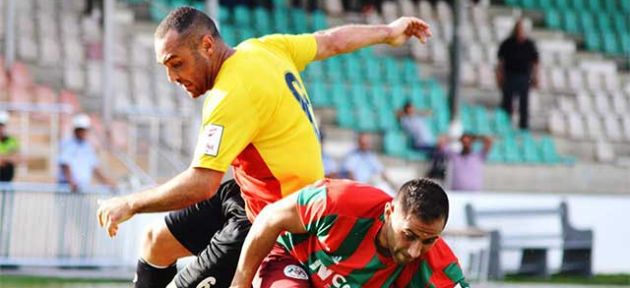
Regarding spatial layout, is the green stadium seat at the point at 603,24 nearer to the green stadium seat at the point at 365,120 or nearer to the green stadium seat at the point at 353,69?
the green stadium seat at the point at 353,69

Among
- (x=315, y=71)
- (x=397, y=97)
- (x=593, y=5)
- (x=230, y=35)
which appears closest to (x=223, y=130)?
(x=230, y=35)

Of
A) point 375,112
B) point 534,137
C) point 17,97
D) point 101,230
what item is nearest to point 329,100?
point 375,112

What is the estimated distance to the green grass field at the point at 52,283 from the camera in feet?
45.3

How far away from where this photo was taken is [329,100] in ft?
69.1

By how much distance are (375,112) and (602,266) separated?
14.8 ft

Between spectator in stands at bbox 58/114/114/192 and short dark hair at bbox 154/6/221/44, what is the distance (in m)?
8.67

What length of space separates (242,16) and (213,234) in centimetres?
1413

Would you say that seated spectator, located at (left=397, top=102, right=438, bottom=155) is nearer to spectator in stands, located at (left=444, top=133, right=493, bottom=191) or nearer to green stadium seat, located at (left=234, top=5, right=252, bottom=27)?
spectator in stands, located at (left=444, top=133, right=493, bottom=191)

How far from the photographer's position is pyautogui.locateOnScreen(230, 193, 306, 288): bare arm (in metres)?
6.68

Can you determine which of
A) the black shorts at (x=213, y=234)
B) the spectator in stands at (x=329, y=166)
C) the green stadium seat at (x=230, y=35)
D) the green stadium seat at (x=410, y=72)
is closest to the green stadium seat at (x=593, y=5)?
the green stadium seat at (x=410, y=72)

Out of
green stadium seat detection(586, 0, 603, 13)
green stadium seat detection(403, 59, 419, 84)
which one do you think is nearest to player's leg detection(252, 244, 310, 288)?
green stadium seat detection(403, 59, 419, 84)

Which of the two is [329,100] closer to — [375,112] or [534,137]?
[375,112]

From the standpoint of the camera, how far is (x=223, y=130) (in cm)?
684

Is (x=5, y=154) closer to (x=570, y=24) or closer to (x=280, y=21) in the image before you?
(x=280, y=21)
